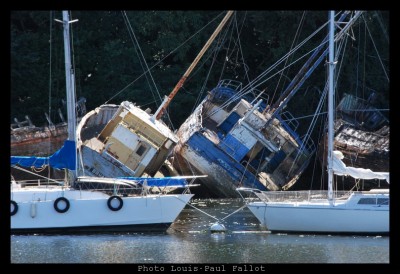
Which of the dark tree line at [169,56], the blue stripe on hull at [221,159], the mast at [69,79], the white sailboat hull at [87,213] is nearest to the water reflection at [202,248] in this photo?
the white sailboat hull at [87,213]

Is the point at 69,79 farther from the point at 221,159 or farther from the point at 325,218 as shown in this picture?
the point at 221,159

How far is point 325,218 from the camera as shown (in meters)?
39.4

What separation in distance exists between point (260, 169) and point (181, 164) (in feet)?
11.9

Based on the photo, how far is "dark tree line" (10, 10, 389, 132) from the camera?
58.4 metres

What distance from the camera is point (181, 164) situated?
167 feet

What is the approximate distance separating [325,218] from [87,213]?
8.54m

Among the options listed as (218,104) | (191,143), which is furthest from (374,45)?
(191,143)

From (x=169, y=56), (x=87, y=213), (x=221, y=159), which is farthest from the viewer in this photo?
(x=169, y=56)

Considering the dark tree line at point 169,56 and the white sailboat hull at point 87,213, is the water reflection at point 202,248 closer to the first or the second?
the white sailboat hull at point 87,213

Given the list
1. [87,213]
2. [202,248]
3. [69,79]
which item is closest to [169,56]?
[69,79]

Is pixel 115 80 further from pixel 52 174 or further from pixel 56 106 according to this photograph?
pixel 52 174

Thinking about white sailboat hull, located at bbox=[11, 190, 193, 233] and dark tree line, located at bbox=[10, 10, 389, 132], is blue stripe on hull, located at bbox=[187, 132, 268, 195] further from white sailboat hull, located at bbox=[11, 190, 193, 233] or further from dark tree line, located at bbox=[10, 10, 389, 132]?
white sailboat hull, located at bbox=[11, 190, 193, 233]

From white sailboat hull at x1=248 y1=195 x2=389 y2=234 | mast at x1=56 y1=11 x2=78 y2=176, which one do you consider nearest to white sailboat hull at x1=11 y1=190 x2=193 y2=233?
mast at x1=56 y1=11 x2=78 y2=176
